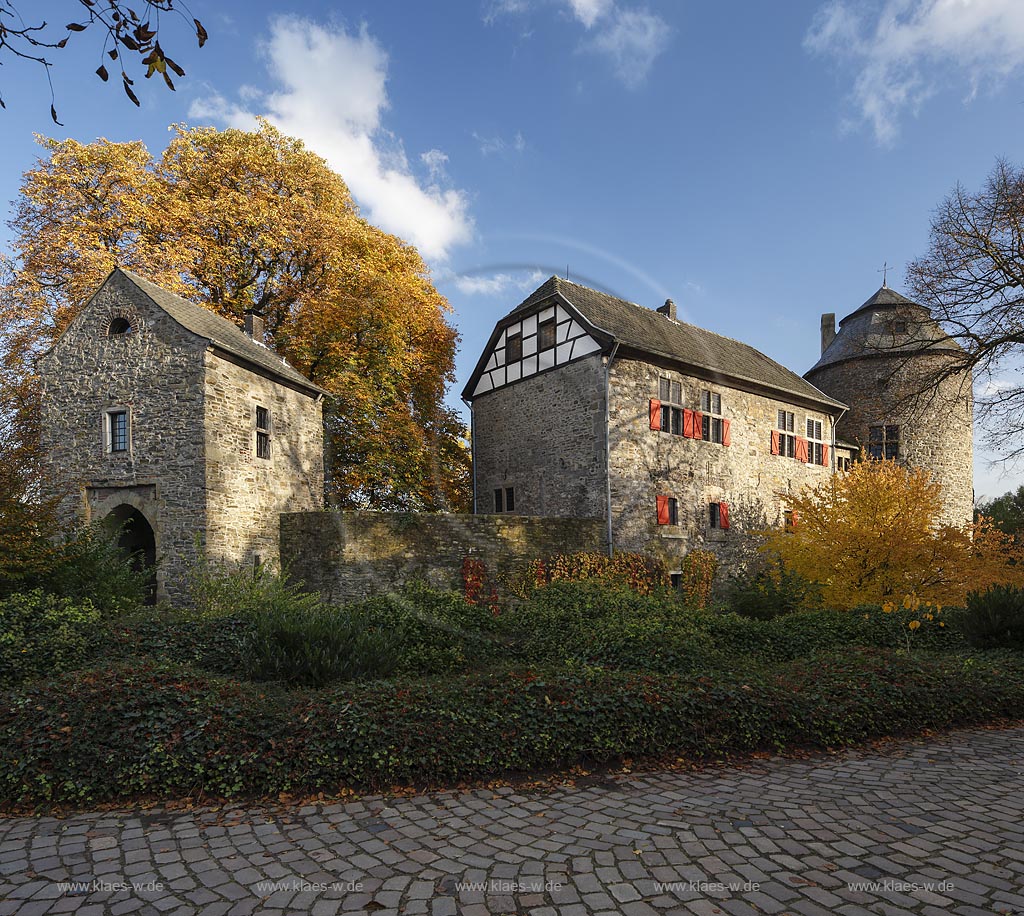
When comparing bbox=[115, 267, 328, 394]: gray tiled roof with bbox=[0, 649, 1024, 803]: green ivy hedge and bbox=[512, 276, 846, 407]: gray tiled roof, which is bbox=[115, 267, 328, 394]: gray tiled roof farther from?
bbox=[0, 649, 1024, 803]: green ivy hedge

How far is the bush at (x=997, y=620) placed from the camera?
8.79 meters

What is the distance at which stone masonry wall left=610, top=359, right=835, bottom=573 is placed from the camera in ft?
55.5

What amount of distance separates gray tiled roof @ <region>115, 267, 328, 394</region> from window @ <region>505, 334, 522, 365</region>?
626 cm

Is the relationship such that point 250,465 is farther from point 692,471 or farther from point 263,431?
point 692,471

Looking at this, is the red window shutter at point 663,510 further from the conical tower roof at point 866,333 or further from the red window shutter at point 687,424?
the conical tower roof at point 866,333

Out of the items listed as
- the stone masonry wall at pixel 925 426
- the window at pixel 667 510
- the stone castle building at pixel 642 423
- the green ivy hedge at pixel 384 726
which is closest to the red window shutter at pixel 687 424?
the stone castle building at pixel 642 423

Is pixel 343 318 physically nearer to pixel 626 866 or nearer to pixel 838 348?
pixel 626 866

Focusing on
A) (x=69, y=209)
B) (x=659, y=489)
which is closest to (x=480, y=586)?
(x=659, y=489)

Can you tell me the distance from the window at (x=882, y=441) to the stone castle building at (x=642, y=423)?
78 centimetres

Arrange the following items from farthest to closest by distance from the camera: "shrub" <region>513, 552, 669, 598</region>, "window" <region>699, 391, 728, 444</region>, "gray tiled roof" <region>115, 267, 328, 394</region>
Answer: "window" <region>699, 391, 728, 444</region>, "shrub" <region>513, 552, 669, 598</region>, "gray tiled roof" <region>115, 267, 328, 394</region>

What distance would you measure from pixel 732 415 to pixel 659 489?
14.8 ft

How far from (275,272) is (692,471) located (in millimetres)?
15009

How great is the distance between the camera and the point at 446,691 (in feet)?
18.0

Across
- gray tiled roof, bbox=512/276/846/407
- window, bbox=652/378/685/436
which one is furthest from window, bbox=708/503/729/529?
Answer: gray tiled roof, bbox=512/276/846/407
